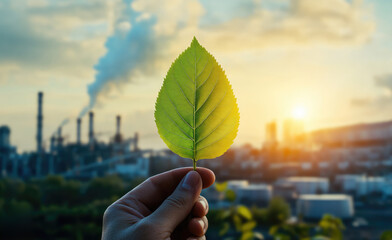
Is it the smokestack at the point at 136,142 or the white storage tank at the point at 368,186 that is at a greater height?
the smokestack at the point at 136,142

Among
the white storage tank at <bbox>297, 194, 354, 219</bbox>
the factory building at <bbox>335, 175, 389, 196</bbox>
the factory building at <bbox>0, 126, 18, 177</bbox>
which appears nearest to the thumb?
the white storage tank at <bbox>297, 194, 354, 219</bbox>

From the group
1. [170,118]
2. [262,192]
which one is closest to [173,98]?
[170,118]

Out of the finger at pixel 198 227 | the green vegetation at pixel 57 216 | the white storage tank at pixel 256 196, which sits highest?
the finger at pixel 198 227

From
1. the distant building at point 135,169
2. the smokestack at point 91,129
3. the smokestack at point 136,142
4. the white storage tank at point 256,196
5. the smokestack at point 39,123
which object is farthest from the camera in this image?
the smokestack at point 136,142

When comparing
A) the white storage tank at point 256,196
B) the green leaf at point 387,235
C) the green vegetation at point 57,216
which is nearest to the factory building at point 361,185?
the white storage tank at point 256,196

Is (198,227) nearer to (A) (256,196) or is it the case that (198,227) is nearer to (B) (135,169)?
(A) (256,196)

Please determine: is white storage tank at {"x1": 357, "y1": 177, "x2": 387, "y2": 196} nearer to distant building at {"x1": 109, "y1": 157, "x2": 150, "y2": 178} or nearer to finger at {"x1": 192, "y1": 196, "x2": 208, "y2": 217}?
distant building at {"x1": 109, "y1": 157, "x2": 150, "y2": 178}

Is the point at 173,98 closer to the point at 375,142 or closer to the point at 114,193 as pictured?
the point at 114,193

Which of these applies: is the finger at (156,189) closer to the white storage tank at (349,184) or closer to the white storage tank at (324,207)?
the white storage tank at (324,207)

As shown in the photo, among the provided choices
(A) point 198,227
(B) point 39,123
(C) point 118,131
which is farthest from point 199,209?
(C) point 118,131
